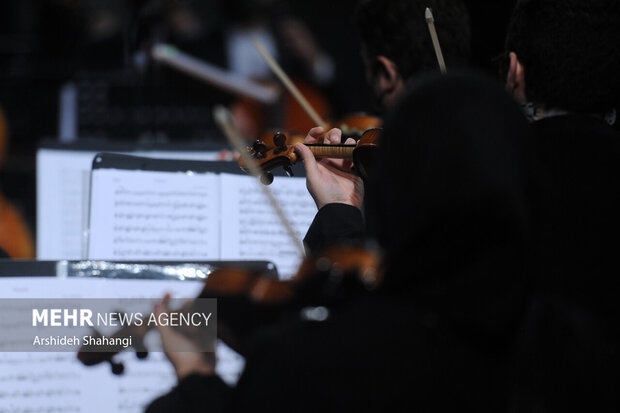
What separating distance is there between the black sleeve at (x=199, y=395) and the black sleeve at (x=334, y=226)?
348 millimetres

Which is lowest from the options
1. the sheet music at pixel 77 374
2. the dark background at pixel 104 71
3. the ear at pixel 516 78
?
the sheet music at pixel 77 374

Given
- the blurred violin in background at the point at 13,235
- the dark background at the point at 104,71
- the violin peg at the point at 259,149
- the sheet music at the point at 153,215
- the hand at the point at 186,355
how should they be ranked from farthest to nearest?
1. the dark background at the point at 104,71
2. the blurred violin in background at the point at 13,235
3. the sheet music at the point at 153,215
4. the violin peg at the point at 259,149
5. the hand at the point at 186,355

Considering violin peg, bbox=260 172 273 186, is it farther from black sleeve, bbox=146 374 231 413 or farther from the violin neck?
black sleeve, bbox=146 374 231 413

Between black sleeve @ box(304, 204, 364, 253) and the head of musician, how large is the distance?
84 centimetres

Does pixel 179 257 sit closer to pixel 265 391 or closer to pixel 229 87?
pixel 265 391

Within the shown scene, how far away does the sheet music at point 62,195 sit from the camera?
8.68ft

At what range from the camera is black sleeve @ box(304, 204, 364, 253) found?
5.20 feet

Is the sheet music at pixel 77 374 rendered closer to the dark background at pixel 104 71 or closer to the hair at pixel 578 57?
the hair at pixel 578 57

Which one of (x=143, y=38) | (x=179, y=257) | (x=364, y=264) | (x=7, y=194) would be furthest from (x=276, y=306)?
(x=7, y=194)

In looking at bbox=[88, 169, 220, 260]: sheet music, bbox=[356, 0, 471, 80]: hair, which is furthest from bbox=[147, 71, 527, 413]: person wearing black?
bbox=[356, 0, 471, 80]: hair

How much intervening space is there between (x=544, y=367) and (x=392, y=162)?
0.35 metres

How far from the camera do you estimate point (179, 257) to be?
215cm

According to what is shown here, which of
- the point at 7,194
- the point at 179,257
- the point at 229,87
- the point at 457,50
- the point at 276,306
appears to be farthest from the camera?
the point at 7,194

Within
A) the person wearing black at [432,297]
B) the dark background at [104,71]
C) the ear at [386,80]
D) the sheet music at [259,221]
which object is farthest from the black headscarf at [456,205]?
the dark background at [104,71]
